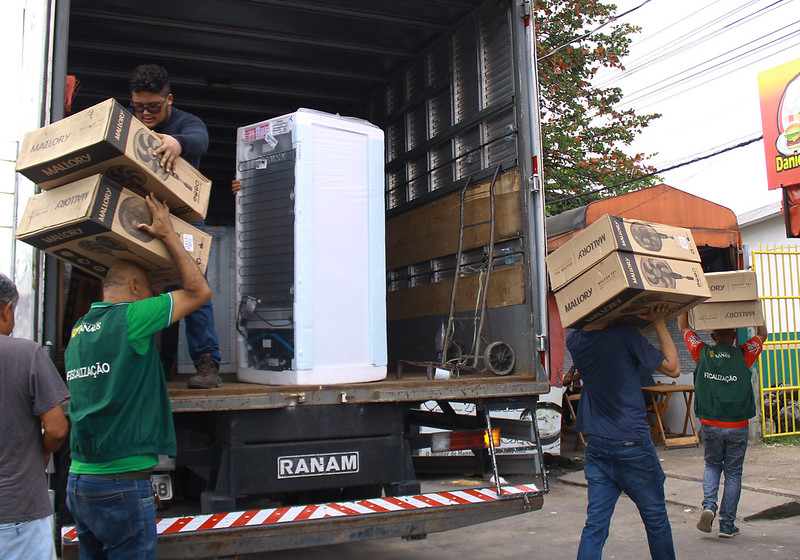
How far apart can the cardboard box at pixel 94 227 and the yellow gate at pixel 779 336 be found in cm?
865

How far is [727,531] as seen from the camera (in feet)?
17.4

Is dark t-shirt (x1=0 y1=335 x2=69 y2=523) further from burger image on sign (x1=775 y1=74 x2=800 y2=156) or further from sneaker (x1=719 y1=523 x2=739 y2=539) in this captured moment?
burger image on sign (x1=775 y1=74 x2=800 y2=156)

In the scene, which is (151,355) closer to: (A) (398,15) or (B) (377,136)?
(B) (377,136)

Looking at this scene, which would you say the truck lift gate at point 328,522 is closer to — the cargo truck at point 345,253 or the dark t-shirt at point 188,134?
the cargo truck at point 345,253

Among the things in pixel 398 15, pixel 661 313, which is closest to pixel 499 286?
pixel 661 313

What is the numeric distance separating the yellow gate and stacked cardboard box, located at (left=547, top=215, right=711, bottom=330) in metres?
6.72

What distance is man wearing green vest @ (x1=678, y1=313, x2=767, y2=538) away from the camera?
5.28 meters

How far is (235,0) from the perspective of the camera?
457 cm

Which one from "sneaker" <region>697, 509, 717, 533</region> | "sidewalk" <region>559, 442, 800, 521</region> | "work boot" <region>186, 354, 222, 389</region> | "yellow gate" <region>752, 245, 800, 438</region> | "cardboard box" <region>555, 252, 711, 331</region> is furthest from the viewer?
"yellow gate" <region>752, 245, 800, 438</region>

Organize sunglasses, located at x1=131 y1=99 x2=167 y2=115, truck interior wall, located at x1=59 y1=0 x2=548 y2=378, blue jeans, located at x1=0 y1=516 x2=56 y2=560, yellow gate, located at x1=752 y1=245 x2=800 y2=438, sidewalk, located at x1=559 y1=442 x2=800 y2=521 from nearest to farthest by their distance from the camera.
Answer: blue jeans, located at x1=0 y1=516 x2=56 y2=560
sunglasses, located at x1=131 y1=99 x2=167 y2=115
truck interior wall, located at x1=59 y1=0 x2=548 y2=378
sidewalk, located at x1=559 y1=442 x2=800 y2=521
yellow gate, located at x1=752 y1=245 x2=800 y2=438

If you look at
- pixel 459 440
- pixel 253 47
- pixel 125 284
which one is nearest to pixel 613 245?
pixel 459 440

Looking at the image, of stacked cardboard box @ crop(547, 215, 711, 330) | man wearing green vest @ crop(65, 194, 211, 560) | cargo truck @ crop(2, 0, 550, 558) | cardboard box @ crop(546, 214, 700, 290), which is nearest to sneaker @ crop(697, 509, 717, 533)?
cargo truck @ crop(2, 0, 550, 558)

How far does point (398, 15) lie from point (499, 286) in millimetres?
1949

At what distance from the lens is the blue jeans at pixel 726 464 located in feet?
17.3
